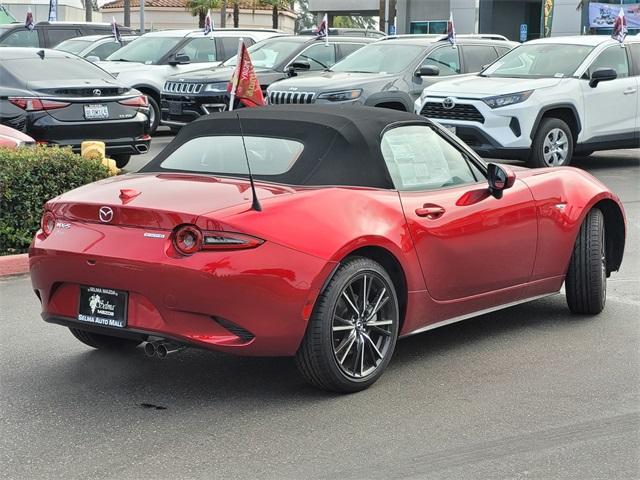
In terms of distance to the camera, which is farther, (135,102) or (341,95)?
(341,95)

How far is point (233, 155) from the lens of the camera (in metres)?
6.12

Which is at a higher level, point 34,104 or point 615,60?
point 615,60

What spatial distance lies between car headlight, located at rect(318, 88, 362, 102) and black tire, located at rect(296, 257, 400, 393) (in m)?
10.2

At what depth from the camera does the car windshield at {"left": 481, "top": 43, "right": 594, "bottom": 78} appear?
15.5 meters

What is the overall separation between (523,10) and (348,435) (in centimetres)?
4878

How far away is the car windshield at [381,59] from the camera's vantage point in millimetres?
16938

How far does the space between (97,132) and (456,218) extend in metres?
8.06

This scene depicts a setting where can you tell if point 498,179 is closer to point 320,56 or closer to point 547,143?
point 547,143

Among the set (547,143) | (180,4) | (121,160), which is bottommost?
(121,160)

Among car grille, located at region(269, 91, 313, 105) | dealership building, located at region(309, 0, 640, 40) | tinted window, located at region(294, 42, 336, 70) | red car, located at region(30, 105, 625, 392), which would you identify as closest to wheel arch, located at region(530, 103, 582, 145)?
car grille, located at region(269, 91, 313, 105)

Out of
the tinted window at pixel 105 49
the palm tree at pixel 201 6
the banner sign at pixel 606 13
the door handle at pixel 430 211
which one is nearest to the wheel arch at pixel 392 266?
the door handle at pixel 430 211

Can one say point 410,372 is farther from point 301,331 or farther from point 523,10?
point 523,10

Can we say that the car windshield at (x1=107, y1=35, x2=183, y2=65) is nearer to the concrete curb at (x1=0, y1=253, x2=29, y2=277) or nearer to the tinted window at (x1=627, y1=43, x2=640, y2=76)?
the tinted window at (x1=627, y1=43, x2=640, y2=76)

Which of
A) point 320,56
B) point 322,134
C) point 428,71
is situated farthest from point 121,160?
point 322,134
